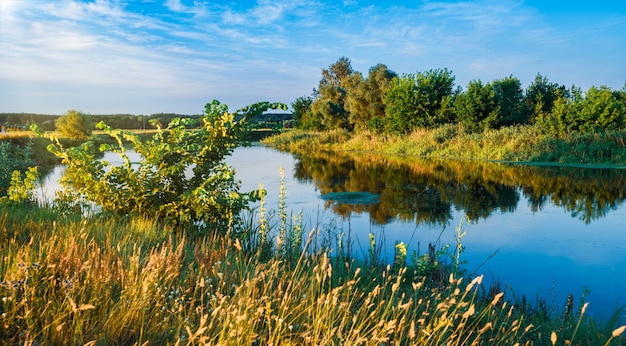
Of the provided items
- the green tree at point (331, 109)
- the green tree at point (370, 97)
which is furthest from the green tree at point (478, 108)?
the green tree at point (331, 109)

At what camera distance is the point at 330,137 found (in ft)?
137

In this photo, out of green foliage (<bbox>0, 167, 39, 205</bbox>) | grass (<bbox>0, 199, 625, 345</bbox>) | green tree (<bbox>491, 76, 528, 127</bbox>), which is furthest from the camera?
green tree (<bbox>491, 76, 528, 127</bbox>)

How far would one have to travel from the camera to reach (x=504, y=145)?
85.3 ft

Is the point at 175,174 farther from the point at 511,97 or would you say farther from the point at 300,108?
the point at 300,108

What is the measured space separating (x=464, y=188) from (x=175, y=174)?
10858mm

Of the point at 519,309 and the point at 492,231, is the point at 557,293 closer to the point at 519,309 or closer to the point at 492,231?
the point at 519,309

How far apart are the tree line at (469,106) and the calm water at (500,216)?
6.46m

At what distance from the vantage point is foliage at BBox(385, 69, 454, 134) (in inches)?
1351

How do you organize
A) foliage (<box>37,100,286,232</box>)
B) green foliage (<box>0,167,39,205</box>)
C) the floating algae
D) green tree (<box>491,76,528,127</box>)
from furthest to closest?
green tree (<box>491,76,528,127</box>), the floating algae, green foliage (<box>0,167,39,205</box>), foliage (<box>37,100,286,232</box>)

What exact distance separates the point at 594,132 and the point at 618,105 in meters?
2.91

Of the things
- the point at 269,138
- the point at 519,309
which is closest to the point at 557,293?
the point at 519,309

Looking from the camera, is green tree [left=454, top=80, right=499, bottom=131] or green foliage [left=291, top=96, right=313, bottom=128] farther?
green foliage [left=291, top=96, right=313, bottom=128]

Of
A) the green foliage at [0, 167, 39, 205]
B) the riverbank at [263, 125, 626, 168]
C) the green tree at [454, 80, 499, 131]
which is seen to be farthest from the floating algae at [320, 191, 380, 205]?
the green tree at [454, 80, 499, 131]

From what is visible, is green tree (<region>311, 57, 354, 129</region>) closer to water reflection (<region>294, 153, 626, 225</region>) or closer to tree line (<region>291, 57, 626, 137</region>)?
tree line (<region>291, 57, 626, 137</region>)
